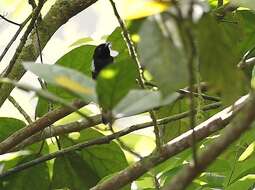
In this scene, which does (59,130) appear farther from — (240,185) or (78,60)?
(240,185)

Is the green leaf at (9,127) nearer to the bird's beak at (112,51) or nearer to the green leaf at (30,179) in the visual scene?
the green leaf at (30,179)

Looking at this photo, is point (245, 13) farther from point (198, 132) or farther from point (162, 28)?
point (162, 28)

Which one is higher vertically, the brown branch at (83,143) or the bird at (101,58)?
the bird at (101,58)

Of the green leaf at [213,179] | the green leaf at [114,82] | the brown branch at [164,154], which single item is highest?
the green leaf at [114,82]

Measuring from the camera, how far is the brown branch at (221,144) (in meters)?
0.34

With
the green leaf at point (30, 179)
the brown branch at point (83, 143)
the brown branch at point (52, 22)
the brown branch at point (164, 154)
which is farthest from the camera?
the brown branch at point (52, 22)

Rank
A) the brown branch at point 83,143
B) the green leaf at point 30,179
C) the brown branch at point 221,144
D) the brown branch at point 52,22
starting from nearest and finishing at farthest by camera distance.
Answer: the brown branch at point 221,144 → the brown branch at point 83,143 → the green leaf at point 30,179 → the brown branch at point 52,22

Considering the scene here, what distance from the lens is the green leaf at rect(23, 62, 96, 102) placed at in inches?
15.4

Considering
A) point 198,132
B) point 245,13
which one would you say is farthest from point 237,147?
point 198,132

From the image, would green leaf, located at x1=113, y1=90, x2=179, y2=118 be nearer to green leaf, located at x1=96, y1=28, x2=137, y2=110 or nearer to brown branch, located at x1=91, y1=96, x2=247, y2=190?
green leaf, located at x1=96, y1=28, x2=137, y2=110

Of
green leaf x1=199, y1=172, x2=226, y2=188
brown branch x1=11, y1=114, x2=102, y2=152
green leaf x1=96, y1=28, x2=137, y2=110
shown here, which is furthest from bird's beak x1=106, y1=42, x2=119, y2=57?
green leaf x1=96, y1=28, x2=137, y2=110

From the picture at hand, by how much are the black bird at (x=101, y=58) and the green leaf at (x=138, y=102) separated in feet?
1.41

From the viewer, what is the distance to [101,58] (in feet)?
2.87

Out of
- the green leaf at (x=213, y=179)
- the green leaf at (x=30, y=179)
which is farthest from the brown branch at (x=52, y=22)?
the green leaf at (x=213, y=179)
